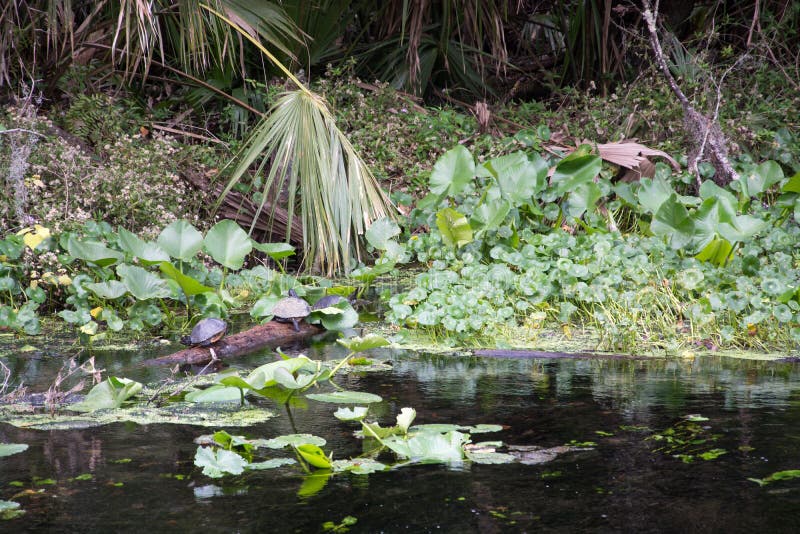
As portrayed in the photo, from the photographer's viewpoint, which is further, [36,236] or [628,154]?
[628,154]

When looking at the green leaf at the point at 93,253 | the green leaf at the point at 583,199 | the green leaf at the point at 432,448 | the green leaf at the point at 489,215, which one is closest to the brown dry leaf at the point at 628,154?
the green leaf at the point at 583,199

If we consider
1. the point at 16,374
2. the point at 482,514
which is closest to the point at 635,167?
the point at 16,374

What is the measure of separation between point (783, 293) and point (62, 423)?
2624 millimetres

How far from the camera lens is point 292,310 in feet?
12.6

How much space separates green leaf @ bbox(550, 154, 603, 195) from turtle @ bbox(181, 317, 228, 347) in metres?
2.26

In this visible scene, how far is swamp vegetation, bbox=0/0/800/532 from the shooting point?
1.95m

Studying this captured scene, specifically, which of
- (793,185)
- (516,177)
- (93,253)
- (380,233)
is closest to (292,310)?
(93,253)

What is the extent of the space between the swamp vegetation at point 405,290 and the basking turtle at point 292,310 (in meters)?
0.02

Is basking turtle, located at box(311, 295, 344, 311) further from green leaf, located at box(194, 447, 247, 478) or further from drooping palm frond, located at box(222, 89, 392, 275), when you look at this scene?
green leaf, located at box(194, 447, 247, 478)

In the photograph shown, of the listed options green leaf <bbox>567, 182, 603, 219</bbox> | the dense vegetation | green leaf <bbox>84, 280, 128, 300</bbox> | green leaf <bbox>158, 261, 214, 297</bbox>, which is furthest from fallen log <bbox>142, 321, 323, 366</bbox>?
green leaf <bbox>567, 182, 603, 219</bbox>

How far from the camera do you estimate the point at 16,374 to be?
3098mm

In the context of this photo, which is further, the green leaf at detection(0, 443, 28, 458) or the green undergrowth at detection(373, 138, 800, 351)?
the green undergrowth at detection(373, 138, 800, 351)

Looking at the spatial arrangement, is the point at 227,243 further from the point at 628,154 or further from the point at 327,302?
the point at 628,154

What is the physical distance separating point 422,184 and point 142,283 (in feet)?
9.96
